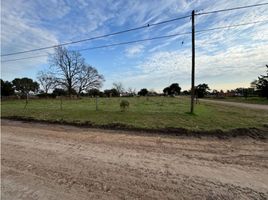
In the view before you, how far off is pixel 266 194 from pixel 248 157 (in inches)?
86.2

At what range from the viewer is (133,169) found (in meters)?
4.91

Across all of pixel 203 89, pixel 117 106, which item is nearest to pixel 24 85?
pixel 203 89

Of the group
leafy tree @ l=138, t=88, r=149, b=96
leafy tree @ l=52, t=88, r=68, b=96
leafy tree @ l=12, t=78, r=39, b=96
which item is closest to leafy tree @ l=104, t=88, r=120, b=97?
leafy tree @ l=138, t=88, r=149, b=96

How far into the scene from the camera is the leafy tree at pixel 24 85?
7982 centimetres

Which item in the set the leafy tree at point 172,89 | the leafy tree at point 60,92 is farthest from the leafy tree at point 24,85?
the leafy tree at point 172,89

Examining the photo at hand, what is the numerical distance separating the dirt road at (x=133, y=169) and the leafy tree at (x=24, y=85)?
79240 millimetres

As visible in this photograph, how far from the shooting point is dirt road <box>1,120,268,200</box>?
385cm

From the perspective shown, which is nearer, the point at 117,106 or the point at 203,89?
the point at 117,106

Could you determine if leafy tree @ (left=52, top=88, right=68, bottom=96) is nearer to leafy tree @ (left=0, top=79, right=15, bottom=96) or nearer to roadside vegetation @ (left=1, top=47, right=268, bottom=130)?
roadside vegetation @ (left=1, top=47, right=268, bottom=130)

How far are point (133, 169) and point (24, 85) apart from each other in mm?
86170

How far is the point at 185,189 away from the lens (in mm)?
3924

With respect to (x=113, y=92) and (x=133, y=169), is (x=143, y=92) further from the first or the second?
(x=133, y=169)

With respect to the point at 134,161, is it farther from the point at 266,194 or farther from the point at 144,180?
the point at 266,194

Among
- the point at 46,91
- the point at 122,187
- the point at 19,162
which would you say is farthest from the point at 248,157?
the point at 46,91
